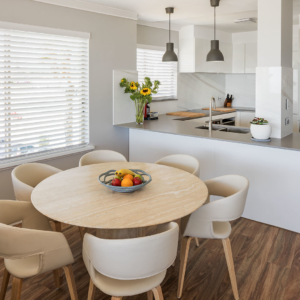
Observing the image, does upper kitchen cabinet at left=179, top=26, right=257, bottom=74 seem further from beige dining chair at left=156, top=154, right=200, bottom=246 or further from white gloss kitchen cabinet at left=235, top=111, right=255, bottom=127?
beige dining chair at left=156, top=154, right=200, bottom=246

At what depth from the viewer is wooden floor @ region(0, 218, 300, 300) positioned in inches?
90.6

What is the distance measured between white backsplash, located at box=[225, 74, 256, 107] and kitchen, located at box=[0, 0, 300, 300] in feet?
3.93

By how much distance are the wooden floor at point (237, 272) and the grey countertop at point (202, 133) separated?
87 cm

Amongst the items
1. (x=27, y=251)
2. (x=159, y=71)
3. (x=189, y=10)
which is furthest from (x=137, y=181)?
(x=159, y=71)

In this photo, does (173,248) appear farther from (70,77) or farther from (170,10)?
(170,10)

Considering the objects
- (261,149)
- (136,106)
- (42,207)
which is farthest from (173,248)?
(136,106)

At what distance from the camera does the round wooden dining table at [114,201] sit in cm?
180

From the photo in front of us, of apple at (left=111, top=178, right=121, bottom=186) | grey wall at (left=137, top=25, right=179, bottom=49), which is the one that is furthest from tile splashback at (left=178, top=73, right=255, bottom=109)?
apple at (left=111, top=178, right=121, bottom=186)

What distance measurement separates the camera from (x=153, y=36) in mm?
5312

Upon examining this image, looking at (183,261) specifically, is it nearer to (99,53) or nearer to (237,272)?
(237,272)

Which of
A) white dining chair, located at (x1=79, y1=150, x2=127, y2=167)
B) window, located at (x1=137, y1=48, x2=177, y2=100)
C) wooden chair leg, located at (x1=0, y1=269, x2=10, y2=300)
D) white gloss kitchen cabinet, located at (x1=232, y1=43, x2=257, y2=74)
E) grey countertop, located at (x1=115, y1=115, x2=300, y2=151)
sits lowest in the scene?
wooden chair leg, located at (x1=0, y1=269, x2=10, y2=300)

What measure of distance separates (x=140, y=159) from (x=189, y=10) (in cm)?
206

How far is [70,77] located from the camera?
3.86m

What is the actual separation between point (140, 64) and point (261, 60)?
2165 millimetres
